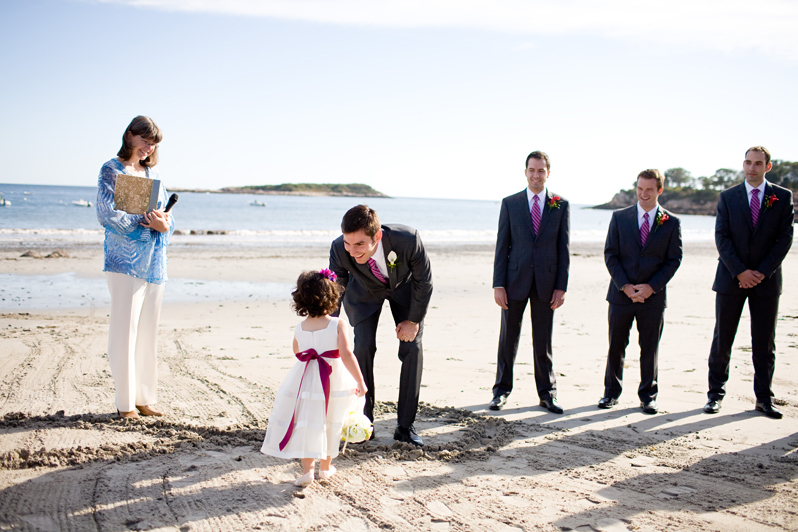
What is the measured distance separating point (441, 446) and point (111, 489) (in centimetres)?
206

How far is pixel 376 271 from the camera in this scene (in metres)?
3.79

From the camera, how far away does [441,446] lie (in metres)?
3.92

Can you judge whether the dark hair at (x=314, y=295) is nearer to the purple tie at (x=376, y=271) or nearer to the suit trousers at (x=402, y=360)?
the purple tie at (x=376, y=271)

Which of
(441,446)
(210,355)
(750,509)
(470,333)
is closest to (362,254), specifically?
(441,446)

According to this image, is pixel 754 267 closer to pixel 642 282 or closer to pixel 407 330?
pixel 642 282

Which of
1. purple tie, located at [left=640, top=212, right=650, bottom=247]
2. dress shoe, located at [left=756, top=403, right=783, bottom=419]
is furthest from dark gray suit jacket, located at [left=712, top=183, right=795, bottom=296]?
dress shoe, located at [left=756, top=403, right=783, bottom=419]

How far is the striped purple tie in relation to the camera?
502 centimetres

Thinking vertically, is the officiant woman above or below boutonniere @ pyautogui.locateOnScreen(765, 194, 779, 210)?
below

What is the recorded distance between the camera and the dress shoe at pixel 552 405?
476cm

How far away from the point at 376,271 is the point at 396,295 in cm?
27

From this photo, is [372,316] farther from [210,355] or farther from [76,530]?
[210,355]

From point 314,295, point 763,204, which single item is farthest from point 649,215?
point 314,295

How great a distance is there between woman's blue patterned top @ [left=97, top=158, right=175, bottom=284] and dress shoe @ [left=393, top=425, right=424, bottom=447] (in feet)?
7.11

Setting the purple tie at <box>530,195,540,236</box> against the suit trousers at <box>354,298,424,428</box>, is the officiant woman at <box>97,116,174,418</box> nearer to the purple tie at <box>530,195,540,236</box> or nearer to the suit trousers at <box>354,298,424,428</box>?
the suit trousers at <box>354,298,424,428</box>
